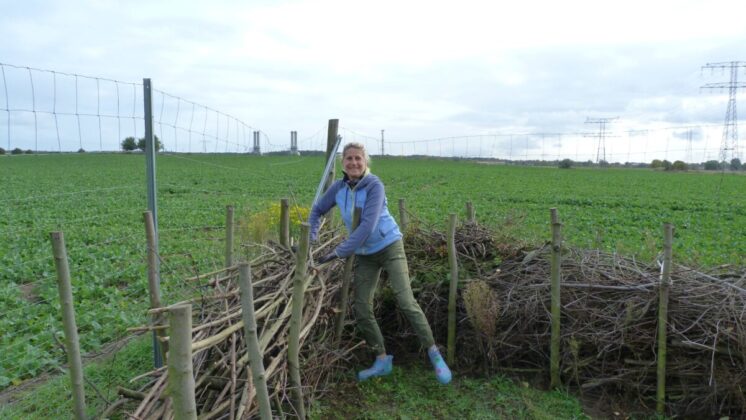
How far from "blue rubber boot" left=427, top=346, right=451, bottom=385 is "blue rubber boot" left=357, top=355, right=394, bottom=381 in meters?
0.35

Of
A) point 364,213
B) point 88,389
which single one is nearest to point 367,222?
point 364,213

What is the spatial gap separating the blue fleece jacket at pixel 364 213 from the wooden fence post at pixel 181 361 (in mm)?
1691

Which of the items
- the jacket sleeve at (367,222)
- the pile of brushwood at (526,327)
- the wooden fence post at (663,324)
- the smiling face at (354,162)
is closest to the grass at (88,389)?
the pile of brushwood at (526,327)

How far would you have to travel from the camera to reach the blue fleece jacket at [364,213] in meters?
3.71

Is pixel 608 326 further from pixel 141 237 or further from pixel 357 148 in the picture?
pixel 141 237

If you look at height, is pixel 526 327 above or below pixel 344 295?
below

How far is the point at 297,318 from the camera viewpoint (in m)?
3.10

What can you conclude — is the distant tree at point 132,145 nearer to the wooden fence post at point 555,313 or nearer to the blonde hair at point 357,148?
the blonde hair at point 357,148

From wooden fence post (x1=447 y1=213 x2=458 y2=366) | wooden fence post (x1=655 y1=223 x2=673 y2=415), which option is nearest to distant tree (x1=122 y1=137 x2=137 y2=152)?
wooden fence post (x1=447 y1=213 x2=458 y2=366)

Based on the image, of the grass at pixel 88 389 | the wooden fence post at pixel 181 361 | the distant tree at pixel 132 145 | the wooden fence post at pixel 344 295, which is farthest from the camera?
the distant tree at pixel 132 145

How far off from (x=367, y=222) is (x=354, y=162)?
1.52ft

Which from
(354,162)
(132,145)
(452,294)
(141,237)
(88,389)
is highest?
(132,145)

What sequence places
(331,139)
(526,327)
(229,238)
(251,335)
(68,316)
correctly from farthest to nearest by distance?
1. (331,139)
2. (229,238)
3. (526,327)
4. (68,316)
5. (251,335)

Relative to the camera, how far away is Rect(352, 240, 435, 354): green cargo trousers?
4.01 meters
